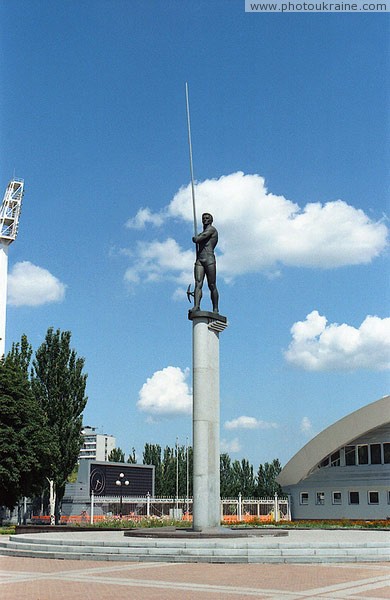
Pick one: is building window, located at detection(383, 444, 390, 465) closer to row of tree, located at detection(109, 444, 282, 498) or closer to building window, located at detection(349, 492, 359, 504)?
building window, located at detection(349, 492, 359, 504)

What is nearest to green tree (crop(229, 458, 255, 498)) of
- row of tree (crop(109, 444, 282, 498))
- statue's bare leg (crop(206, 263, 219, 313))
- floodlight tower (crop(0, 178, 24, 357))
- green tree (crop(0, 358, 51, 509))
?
row of tree (crop(109, 444, 282, 498))

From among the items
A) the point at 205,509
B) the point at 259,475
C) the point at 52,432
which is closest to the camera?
the point at 205,509

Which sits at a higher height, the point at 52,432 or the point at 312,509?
the point at 52,432

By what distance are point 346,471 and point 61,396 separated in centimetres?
1755

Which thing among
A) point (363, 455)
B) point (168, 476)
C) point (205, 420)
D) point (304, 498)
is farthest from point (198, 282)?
point (168, 476)

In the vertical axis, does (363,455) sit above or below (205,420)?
below

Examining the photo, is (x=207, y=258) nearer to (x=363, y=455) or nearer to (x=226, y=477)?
(x=363, y=455)

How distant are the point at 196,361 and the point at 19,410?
16.3 m

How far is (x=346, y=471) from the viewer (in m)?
44.2

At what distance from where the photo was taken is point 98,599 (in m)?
11.0

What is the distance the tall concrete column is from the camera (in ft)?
70.6

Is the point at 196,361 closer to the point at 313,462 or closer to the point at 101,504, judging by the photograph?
the point at 313,462

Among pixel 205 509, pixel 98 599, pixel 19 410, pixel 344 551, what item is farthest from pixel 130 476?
pixel 98 599

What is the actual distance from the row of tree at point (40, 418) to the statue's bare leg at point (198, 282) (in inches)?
583
